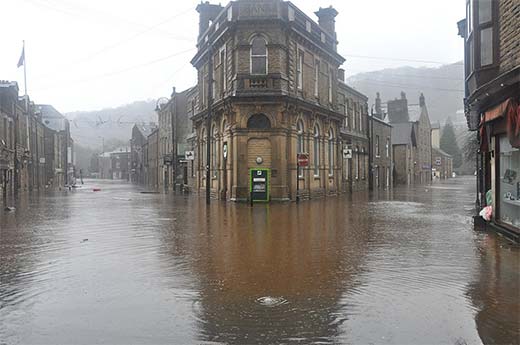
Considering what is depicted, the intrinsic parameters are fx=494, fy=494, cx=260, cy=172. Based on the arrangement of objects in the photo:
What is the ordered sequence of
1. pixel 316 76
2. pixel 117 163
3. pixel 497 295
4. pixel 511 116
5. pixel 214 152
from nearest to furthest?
pixel 497 295, pixel 511 116, pixel 316 76, pixel 214 152, pixel 117 163

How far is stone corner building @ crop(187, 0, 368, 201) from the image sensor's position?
26609mm

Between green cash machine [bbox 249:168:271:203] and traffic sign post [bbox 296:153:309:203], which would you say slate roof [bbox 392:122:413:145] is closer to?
traffic sign post [bbox 296:153:309:203]

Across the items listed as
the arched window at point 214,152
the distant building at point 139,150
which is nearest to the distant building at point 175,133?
the arched window at point 214,152

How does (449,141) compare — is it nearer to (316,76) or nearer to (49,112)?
(49,112)

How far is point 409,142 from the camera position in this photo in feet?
230

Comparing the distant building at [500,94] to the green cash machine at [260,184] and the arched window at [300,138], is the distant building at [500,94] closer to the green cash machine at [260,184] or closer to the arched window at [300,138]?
the green cash machine at [260,184]

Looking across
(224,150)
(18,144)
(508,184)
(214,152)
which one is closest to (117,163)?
(18,144)

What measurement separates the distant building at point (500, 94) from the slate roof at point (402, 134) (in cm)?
5766

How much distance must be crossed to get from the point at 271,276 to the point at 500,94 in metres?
7.25

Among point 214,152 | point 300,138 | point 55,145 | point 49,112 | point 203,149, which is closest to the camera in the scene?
point 300,138

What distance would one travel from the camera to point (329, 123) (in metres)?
33.2

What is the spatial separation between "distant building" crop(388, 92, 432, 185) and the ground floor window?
5605 cm

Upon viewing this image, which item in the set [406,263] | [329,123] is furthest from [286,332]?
[329,123]

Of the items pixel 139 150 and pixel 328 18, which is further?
pixel 139 150
